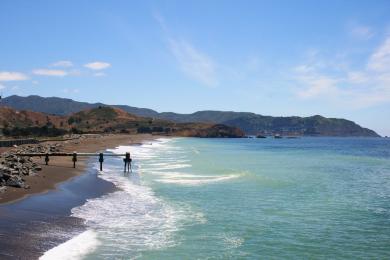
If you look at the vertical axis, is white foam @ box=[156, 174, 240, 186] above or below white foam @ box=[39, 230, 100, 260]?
above

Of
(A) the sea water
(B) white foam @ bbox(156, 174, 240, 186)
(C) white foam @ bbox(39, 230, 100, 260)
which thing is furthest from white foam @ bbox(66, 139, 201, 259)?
(B) white foam @ bbox(156, 174, 240, 186)

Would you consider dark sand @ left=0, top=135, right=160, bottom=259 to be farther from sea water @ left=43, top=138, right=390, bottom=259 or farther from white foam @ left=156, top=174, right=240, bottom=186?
white foam @ left=156, top=174, right=240, bottom=186

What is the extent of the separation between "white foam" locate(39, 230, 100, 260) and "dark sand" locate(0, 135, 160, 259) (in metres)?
0.24

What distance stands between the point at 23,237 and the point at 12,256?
2084mm

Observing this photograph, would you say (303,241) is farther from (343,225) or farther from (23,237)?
(23,237)

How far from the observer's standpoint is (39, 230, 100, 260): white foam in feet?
43.5

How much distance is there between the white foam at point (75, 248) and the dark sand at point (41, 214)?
0.80 feet

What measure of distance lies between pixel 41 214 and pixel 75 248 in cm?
505

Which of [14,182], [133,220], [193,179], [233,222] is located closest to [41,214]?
[133,220]

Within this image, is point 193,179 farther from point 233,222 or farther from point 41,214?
point 41,214

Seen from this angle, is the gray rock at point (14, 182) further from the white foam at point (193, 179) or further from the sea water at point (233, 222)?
the white foam at point (193, 179)

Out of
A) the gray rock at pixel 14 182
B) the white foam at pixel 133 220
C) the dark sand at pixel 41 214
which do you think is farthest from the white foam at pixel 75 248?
the gray rock at pixel 14 182

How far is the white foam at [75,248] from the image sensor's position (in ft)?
43.5

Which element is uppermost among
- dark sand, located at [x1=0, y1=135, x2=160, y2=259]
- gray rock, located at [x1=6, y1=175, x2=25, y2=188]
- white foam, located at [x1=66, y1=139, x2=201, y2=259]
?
gray rock, located at [x1=6, y1=175, x2=25, y2=188]
